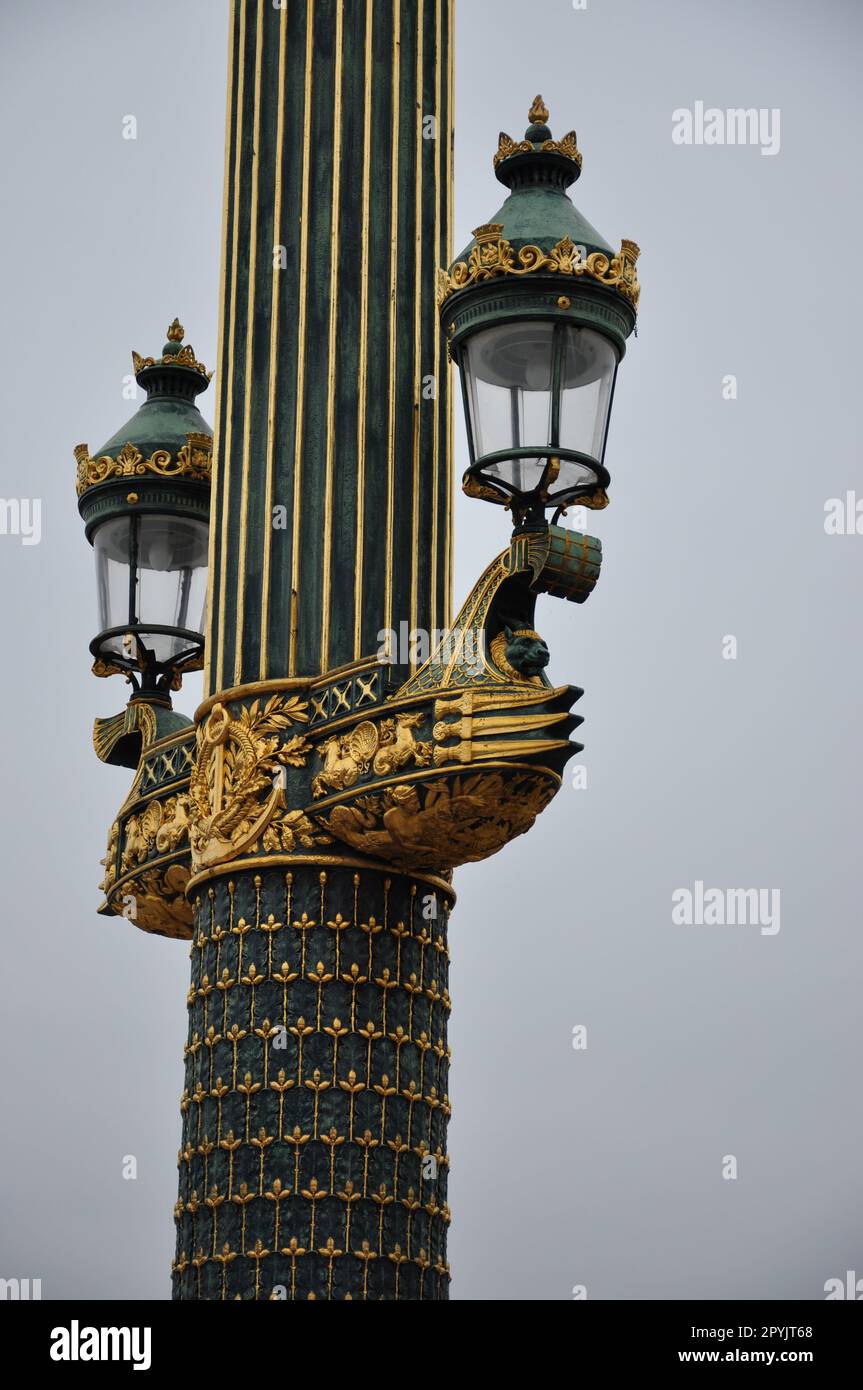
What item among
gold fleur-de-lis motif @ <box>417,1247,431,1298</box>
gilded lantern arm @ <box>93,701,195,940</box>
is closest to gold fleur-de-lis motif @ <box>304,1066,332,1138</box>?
gold fleur-de-lis motif @ <box>417,1247,431,1298</box>

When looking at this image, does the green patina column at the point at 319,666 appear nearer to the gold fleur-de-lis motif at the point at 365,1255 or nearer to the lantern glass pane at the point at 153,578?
the gold fleur-de-lis motif at the point at 365,1255

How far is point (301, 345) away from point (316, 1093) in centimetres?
487

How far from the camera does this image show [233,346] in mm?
18094

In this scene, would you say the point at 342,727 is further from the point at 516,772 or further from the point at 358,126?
the point at 358,126

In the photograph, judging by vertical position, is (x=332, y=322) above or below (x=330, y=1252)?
above

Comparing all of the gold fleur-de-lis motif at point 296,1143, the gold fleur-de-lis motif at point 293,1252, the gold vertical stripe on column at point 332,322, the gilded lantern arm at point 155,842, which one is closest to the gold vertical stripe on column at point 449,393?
the gold vertical stripe on column at point 332,322

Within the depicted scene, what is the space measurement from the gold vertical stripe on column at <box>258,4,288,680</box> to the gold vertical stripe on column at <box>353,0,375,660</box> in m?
0.56

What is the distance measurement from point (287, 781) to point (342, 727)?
1.65ft

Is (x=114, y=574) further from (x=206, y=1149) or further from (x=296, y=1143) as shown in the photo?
(x=296, y=1143)

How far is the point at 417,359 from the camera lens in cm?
1773

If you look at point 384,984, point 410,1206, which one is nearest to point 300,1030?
point 384,984

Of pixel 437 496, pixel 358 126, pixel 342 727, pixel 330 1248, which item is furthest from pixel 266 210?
pixel 330 1248

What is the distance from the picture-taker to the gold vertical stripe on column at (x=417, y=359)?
17266mm

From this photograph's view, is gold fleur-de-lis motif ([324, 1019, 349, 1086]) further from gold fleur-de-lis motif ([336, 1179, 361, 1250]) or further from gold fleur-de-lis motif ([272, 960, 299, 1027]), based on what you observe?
gold fleur-de-lis motif ([336, 1179, 361, 1250])
